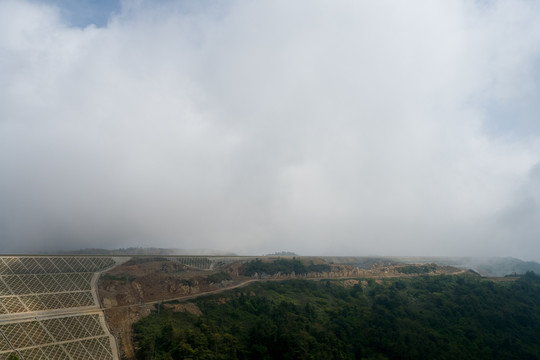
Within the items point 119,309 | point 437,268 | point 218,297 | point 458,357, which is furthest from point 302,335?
point 437,268

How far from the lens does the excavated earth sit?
57.7m

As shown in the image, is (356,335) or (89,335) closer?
(89,335)

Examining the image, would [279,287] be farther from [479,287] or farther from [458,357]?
[479,287]

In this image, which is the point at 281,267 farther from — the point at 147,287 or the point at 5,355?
the point at 5,355

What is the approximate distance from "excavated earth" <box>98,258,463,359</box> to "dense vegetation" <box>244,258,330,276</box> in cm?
347

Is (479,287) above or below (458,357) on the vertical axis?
above

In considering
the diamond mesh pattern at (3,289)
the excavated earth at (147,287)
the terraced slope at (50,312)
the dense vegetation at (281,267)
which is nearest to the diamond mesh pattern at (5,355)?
the terraced slope at (50,312)

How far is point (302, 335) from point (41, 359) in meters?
41.0

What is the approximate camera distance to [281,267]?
11438 cm

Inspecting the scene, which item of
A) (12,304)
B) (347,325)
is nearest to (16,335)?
(12,304)

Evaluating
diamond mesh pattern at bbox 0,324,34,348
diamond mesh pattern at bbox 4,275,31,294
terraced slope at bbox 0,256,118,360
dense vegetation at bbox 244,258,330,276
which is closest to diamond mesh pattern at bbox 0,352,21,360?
terraced slope at bbox 0,256,118,360

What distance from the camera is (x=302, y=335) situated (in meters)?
56.4

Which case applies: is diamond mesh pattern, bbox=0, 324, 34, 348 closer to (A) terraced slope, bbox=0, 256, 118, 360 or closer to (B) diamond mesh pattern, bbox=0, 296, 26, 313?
(A) terraced slope, bbox=0, 256, 118, 360

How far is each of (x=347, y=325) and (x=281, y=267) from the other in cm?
4814
